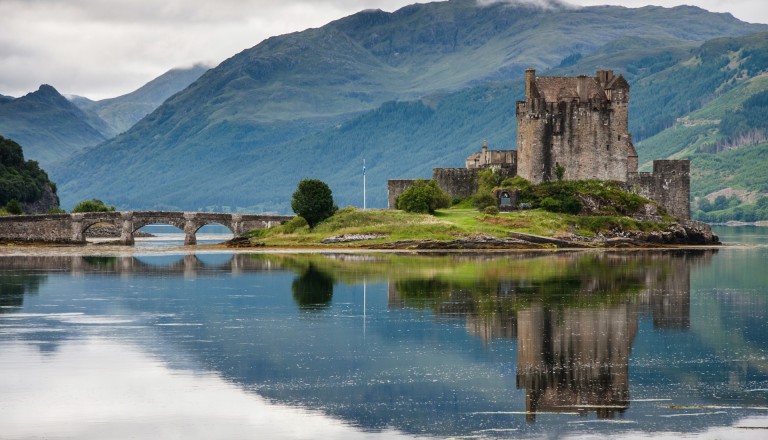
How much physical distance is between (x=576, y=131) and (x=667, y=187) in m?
10.3

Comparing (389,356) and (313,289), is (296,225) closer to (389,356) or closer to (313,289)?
(313,289)

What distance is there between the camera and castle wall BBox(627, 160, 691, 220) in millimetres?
119562

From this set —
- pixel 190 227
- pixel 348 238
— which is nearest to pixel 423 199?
pixel 348 238

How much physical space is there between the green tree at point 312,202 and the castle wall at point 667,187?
88.8 feet

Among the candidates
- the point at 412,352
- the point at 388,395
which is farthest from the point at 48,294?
the point at 388,395

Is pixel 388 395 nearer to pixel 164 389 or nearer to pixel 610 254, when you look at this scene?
pixel 164 389

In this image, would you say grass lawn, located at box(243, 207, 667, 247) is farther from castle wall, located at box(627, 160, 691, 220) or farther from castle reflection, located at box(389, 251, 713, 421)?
castle reflection, located at box(389, 251, 713, 421)

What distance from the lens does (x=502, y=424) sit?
34.8 metres

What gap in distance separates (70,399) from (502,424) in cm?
1260

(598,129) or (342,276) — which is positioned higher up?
(598,129)

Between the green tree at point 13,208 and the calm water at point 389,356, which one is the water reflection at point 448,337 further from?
the green tree at point 13,208

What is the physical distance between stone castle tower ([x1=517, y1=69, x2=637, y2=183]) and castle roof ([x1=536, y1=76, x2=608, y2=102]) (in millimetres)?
87

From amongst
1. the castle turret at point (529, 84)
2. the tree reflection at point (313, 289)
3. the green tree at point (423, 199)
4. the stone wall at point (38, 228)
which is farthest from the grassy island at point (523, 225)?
the tree reflection at point (313, 289)

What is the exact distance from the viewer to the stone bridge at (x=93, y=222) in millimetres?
129125
